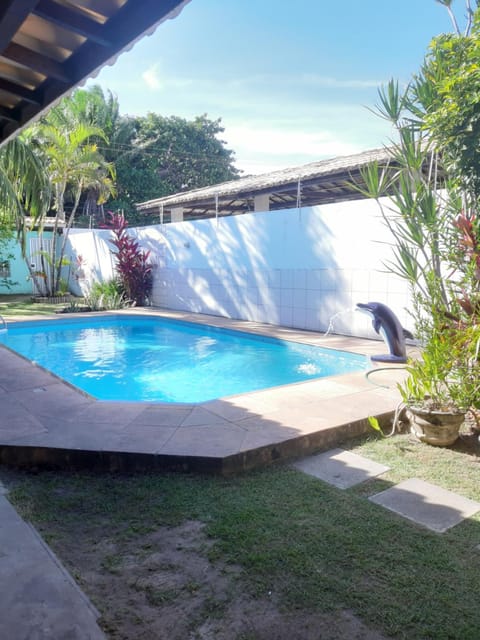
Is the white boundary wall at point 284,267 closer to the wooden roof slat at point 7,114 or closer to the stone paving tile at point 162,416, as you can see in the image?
the stone paving tile at point 162,416

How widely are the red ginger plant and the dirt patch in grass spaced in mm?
13509

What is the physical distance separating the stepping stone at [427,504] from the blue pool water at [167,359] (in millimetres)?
4054

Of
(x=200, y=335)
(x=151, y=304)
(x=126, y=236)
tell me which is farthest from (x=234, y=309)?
(x=126, y=236)

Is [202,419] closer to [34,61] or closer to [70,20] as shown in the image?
[34,61]

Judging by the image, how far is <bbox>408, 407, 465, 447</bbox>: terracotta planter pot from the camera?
13.8 feet

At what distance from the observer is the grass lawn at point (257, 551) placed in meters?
2.17

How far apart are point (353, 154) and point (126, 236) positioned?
799cm

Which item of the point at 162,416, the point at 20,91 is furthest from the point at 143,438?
the point at 20,91

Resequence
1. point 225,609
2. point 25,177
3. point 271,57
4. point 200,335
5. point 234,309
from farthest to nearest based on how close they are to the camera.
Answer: point 271,57 < point 234,309 < point 200,335 < point 25,177 < point 225,609

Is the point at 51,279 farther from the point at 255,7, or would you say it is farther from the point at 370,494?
the point at 370,494

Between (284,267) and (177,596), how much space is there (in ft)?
31.3

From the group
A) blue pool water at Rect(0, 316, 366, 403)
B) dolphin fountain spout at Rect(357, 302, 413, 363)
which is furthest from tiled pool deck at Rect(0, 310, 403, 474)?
blue pool water at Rect(0, 316, 366, 403)

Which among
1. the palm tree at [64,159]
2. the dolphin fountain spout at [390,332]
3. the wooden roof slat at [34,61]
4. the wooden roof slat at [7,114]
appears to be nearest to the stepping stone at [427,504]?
the wooden roof slat at [34,61]

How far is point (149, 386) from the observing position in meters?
7.73
